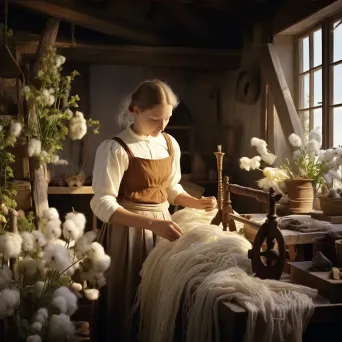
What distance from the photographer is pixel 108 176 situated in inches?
92.9

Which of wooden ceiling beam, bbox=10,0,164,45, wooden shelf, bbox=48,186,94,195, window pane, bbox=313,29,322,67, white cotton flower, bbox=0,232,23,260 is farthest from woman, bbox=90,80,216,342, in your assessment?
wooden shelf, bbox=48,186,94,195

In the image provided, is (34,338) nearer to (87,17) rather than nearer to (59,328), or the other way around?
(59,328)

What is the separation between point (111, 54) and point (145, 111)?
2.48 meters

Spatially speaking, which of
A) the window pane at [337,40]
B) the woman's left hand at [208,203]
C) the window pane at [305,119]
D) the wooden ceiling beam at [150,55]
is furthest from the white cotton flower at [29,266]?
the wooden ceiling beam at [150,55]

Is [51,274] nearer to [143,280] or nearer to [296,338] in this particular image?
[143,280]

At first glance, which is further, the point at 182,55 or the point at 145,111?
the point at 182,55

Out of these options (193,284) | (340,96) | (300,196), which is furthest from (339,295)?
(340,96)

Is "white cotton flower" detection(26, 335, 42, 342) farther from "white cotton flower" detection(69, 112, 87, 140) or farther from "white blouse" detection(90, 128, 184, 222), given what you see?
"white cotton flower" detection(69, 112, 87, 140)

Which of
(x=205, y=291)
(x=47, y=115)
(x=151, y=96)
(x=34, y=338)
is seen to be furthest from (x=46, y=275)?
(x=47, y=115)

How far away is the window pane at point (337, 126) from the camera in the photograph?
3295mm

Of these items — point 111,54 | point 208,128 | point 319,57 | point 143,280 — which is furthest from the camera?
point 208,128

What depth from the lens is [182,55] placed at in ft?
16.1

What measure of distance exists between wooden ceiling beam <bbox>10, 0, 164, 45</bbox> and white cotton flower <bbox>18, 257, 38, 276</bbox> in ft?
8.90

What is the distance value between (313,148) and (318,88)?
33.3 inches
